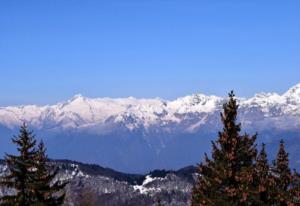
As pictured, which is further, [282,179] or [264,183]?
[282,179]

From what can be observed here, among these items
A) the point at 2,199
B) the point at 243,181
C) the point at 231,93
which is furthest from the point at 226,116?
the point at 2,199

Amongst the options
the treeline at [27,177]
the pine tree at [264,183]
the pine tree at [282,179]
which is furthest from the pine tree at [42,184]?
the pine tree at [282,179]

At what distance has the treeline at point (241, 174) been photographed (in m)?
28.1

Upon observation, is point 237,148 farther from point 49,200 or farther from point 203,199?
point 49,200

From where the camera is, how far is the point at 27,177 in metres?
32.6

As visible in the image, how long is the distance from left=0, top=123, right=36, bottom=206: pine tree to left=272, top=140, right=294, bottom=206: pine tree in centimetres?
1206

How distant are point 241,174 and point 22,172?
1110cm

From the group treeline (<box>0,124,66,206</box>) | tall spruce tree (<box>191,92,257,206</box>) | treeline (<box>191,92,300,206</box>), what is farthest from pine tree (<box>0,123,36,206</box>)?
tall spruce tree (<box>191,92,257,206</box>)

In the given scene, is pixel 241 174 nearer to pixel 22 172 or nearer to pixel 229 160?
pixel 229 160

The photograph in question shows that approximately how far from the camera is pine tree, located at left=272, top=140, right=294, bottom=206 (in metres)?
27.7

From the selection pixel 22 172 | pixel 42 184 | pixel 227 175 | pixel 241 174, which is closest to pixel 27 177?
pixel 22 172

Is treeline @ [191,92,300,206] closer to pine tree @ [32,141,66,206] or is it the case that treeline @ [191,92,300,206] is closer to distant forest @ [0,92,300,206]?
distant forest @ [0,92,300,206]

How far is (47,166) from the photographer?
33500mm

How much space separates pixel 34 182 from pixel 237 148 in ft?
34.0
